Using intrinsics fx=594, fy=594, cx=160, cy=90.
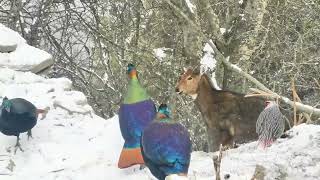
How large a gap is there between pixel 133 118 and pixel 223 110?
167cm

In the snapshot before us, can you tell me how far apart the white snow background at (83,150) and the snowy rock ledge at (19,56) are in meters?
0.09

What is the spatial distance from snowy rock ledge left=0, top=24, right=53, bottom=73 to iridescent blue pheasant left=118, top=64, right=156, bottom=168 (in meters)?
2.72

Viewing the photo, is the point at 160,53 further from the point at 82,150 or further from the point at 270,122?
the point at 270,122

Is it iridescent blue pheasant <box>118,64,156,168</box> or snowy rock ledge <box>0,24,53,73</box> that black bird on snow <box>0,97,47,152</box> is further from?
snowy rock ledge <box>0,24,53,73</box>

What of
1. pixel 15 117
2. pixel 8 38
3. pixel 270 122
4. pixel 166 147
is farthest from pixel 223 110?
pixel 8 38

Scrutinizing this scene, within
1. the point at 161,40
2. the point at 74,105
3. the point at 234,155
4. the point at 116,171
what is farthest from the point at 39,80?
the point at 161,40

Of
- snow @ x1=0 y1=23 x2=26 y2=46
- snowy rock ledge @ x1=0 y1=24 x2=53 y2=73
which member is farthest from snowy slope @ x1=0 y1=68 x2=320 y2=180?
snow @ x1=0 y1=23 x2=26 y2=46

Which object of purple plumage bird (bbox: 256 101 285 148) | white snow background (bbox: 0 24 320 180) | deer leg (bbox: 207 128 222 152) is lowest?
deer leg (bbox: 207 128 222 152)

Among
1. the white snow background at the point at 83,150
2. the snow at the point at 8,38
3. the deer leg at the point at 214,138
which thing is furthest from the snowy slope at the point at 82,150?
the deer leg at the point at 214,138

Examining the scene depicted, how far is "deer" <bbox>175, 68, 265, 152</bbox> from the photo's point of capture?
5.75 m

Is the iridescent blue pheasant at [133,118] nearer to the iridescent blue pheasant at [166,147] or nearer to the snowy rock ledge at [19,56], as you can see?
the iridescent blue pheasant at [166,147]

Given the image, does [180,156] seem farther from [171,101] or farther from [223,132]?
[171,101]

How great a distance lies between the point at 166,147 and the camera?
3.54m

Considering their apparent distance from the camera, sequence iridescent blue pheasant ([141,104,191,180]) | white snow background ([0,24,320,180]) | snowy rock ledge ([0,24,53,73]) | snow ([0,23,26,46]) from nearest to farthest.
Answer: iridescent blue pheasant ([141,104,191,180]) → white snow background ([0,24,320,180]) → snowy rock ledge ([0,24,53,73]) → snow ([0,23,26,46])
